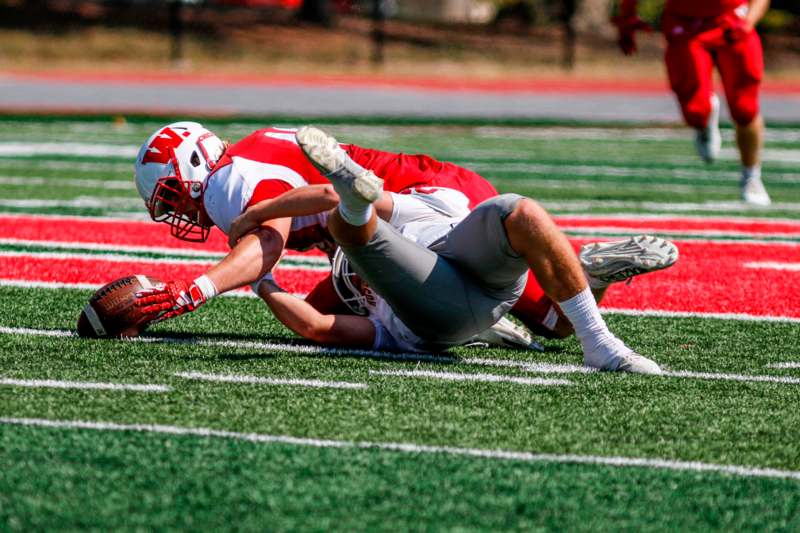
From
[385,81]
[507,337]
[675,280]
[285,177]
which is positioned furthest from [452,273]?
[385,81]

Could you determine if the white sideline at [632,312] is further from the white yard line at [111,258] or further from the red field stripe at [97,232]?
the red field stripe at [97,232]

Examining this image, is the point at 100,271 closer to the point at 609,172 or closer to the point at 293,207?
the point at 293,207

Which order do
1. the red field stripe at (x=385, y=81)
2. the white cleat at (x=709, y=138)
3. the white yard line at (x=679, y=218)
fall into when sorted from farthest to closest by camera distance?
the red field stripe at (x=385, y=81)
the white cleat at (x=709, y=138)
the white yard line at (x=679, y=218)

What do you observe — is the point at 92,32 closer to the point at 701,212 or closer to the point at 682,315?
the point at 701,212

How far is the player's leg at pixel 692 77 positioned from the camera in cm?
1047

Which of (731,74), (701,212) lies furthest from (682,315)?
(731,74)

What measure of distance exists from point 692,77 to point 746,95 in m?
0.42

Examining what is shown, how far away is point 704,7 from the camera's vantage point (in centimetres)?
1050

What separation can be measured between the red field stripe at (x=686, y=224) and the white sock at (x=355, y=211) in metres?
4.67

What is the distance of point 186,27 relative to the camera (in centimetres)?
3825

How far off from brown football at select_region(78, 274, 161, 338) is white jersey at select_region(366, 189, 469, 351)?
0.81m

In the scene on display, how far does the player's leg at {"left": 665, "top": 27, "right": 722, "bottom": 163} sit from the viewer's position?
34.3ft

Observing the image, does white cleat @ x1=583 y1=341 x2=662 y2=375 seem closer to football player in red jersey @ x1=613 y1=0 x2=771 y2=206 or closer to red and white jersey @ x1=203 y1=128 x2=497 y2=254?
red and white jersey @ x1=203 y1=128 x2=497 y2=254

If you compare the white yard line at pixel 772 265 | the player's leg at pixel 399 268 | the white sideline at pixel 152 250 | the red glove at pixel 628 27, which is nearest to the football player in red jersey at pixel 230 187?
the player's leg at pixel 399 268
